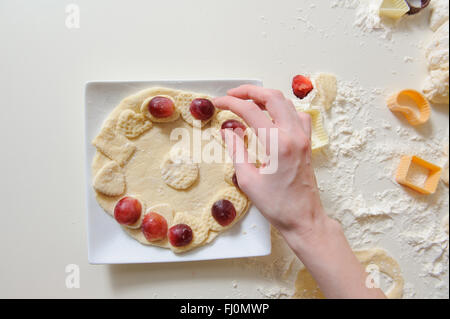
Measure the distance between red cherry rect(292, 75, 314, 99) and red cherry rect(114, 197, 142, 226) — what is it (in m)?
0.53

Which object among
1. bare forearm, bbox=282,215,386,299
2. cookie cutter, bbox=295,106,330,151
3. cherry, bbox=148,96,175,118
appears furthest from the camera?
cookie cutter, bbox=295,106,330,151

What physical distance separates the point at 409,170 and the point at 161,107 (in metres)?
0.73

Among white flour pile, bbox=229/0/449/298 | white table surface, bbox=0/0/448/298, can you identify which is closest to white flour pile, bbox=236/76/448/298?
white flour pile, bbox=229/0/449/298

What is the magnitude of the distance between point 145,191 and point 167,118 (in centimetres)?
20

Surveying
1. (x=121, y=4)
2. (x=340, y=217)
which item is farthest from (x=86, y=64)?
(x=340, y=217)

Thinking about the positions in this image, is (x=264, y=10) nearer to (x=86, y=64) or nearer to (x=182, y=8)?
(x=182, y=8)

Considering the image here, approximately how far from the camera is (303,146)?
711 millimetres

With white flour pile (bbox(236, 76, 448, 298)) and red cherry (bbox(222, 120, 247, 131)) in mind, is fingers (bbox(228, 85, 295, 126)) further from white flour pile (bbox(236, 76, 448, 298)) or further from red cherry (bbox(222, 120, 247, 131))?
white flour pile (bbox(236, 76, 448, 298))

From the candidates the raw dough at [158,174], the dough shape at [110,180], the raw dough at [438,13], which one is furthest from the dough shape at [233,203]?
the raw dough at [438,13]

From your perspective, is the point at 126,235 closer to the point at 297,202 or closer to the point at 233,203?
the point at 233,203

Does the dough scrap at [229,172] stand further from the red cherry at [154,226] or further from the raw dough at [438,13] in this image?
the raw dough at [438,13]

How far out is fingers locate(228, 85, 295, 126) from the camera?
2.37 ft

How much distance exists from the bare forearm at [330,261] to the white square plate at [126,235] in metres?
0.14

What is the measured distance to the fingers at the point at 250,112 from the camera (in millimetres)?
715
